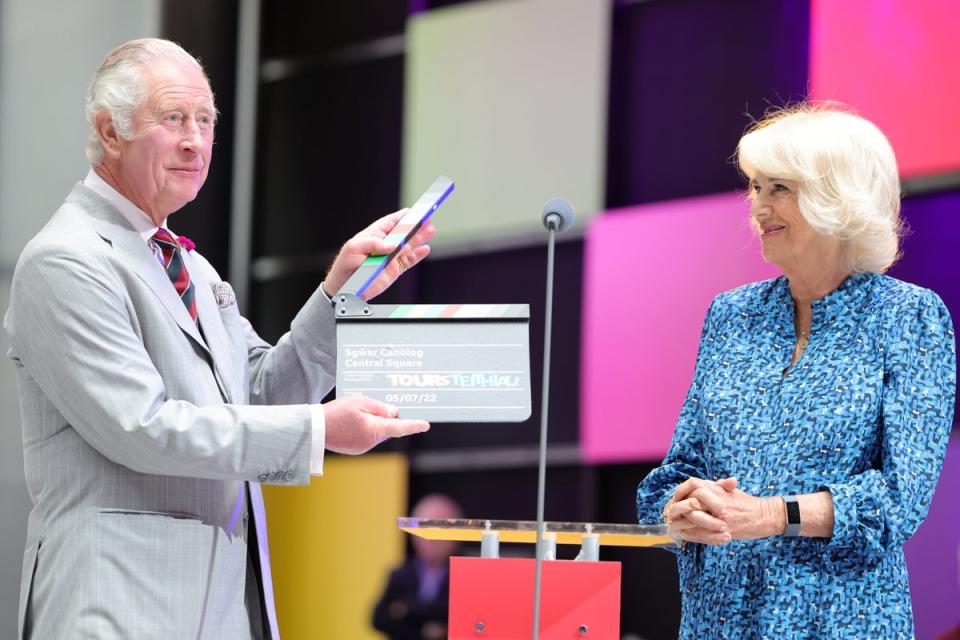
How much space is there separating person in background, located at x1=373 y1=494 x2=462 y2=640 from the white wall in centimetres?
160

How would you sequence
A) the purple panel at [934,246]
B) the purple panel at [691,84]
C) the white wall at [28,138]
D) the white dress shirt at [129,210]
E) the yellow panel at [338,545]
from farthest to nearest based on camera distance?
1. the yellow panel at [338,545]
2. the white wall at [28,138]
3. the purple panel at [691,84]
4. the purple panel at [934,246]
5. the white dress shirt at [129,210]

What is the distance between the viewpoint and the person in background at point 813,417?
83.8 inches

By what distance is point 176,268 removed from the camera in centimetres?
226

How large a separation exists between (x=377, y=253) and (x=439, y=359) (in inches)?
12.0

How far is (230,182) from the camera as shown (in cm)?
632

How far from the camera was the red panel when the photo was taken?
6.91ft

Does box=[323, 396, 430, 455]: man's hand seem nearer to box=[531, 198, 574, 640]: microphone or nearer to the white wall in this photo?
Answer: box=[531, 198, 574, 640]: microphone

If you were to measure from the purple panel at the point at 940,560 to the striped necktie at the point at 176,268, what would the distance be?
2.78m

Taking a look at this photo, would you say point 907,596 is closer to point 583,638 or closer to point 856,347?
point 856,347

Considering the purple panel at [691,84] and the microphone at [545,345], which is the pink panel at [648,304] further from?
the microphone at [545,345]

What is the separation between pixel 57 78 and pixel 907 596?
440 cm

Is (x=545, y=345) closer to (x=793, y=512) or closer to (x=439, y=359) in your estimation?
(x=439, y=359)

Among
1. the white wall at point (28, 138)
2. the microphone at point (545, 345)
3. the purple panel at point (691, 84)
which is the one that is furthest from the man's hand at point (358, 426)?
the white wall at point (28, 138)

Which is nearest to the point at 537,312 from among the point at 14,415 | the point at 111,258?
the point at 14,415
